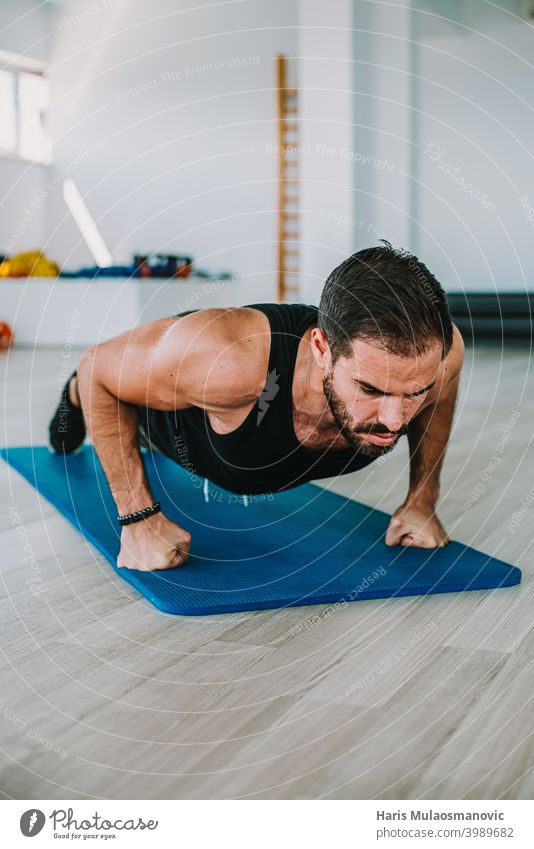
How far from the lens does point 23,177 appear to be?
822 centimetres

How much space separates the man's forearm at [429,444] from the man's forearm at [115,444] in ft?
1.74

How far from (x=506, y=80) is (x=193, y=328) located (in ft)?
20.6

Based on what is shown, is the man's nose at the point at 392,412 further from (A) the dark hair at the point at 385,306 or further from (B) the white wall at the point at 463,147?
(B) the white wall at the point at 463,147

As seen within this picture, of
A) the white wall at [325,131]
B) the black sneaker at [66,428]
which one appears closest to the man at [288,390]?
the black sneaker at [66,428]

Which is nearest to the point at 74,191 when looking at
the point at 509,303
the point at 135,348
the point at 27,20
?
the point at 27,20

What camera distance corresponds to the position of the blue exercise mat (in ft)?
4.77

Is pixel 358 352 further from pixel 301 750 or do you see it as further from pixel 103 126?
pixel 103 126

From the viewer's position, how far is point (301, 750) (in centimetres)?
99

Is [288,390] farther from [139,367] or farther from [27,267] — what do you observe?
[27,267]

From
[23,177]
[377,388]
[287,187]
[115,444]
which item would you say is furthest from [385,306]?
[23,177]

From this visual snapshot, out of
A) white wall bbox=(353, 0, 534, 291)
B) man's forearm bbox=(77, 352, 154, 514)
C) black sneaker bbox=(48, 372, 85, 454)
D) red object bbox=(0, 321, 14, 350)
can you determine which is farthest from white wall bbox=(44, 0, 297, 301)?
man's forearm bbox=(77, 352, 154, 514)

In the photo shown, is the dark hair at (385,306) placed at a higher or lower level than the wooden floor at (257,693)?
higher

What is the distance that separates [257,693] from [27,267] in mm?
5806

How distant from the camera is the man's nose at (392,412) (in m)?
1.34
